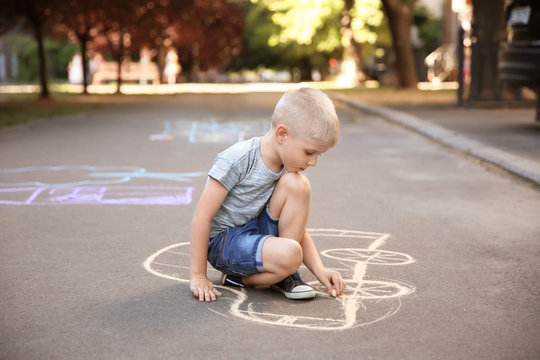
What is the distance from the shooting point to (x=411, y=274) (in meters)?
4.11

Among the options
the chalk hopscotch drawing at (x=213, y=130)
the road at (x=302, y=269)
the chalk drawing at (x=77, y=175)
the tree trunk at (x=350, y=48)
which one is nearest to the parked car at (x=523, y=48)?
the road at (x=302, y=269)

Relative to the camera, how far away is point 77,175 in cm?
770

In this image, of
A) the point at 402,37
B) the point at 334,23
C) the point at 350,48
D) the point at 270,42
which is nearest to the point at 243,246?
the point at 402,37

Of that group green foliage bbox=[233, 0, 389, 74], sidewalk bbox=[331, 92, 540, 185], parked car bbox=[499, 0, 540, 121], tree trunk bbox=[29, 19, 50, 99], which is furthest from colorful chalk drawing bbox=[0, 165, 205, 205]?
green foliage bbox=[233, 0, 389, 74]

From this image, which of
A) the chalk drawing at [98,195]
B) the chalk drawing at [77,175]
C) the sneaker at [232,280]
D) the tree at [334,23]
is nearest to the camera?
the sneaker at [232,280]

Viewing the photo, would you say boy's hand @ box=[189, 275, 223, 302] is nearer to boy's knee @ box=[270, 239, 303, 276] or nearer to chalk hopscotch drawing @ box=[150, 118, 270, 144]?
boy's knee @ box=[270, 239, 303, 276]

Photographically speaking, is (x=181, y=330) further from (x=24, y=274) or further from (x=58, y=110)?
(x=58, y=110)

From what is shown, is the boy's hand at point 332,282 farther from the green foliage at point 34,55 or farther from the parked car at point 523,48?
the green foliage at point 34,55

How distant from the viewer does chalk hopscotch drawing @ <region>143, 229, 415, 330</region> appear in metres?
3.35

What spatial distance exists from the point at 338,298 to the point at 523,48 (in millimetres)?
9186

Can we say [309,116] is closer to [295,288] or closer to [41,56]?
[295,288]

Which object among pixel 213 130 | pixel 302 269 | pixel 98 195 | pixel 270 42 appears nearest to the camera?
pixel 302 269

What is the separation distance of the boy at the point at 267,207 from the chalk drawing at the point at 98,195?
2589mm

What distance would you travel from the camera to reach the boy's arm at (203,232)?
355 cm
